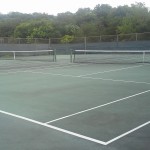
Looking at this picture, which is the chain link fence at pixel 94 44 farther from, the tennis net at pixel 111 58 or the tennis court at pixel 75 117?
the tennis court at pixel 75 117

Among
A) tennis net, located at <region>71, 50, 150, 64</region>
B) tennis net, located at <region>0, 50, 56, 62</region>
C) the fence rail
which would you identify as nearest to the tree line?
the fence rail

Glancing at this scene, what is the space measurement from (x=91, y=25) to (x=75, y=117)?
52.2 meters

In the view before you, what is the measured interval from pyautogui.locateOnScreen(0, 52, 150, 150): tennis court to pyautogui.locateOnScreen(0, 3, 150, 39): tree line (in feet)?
140

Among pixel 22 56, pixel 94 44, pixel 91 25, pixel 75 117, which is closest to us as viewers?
pixel 75 117

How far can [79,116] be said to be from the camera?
776cm

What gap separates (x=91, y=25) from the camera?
58.9m

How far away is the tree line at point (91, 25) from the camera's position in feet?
183

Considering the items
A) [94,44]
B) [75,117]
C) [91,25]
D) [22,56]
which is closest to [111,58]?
[22,56]

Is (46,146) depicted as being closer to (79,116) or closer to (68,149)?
(68,149)

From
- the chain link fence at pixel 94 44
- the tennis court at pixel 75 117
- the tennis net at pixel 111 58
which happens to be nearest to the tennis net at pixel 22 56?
the tennis net at pixel 111 58

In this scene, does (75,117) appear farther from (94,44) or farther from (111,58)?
(94,44)

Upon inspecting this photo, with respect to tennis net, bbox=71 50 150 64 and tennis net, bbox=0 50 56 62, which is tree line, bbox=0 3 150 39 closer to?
tennis net, bbox=71 50 150 64

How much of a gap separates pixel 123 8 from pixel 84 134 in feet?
211

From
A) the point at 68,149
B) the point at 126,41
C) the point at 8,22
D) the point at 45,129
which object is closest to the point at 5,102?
the point at 45,129
